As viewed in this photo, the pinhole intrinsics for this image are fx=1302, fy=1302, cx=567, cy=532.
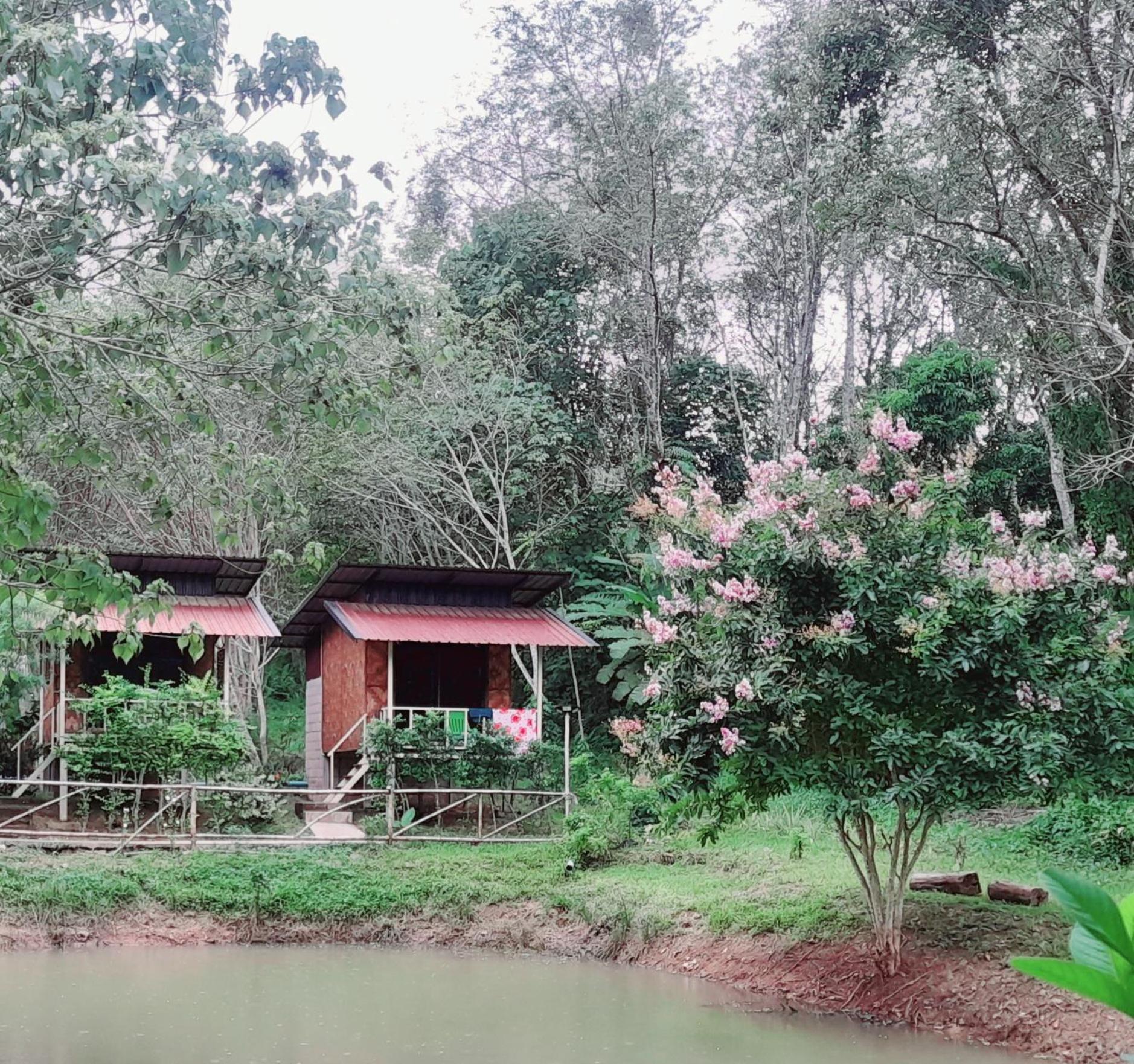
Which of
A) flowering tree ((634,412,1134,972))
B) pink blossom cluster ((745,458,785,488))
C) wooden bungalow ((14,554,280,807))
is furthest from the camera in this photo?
wooden bungalow ((14,554,280,807))

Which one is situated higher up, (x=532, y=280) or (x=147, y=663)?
(x=532, y=280)

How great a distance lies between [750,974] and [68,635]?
19.1 ft

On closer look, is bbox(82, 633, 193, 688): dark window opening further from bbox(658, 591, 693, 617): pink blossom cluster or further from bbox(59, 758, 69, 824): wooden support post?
bbox(658, 591, 693, 617): pink blossom cluster

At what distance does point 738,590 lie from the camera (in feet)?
26.8

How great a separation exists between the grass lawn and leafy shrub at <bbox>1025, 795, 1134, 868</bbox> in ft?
0.53

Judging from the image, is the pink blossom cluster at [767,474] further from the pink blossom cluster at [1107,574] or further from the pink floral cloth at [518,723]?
the pink floral cloth at [518,723]

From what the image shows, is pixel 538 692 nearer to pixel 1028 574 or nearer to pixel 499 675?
pixel 499 675

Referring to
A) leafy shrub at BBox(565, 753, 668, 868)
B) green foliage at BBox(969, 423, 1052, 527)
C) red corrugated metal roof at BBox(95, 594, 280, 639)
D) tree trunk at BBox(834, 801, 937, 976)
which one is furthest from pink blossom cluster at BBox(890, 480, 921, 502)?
green foliage at BBox(969, 423, 1052, 527)

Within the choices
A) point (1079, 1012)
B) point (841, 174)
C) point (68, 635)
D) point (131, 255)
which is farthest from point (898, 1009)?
point (841, 174)

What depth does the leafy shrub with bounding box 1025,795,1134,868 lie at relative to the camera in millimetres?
10656

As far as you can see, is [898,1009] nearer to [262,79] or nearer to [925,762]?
[925,762]

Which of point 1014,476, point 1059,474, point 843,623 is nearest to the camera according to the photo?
point 843,623

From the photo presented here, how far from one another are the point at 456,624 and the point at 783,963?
8.08 m

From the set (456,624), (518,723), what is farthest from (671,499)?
(456,624)
